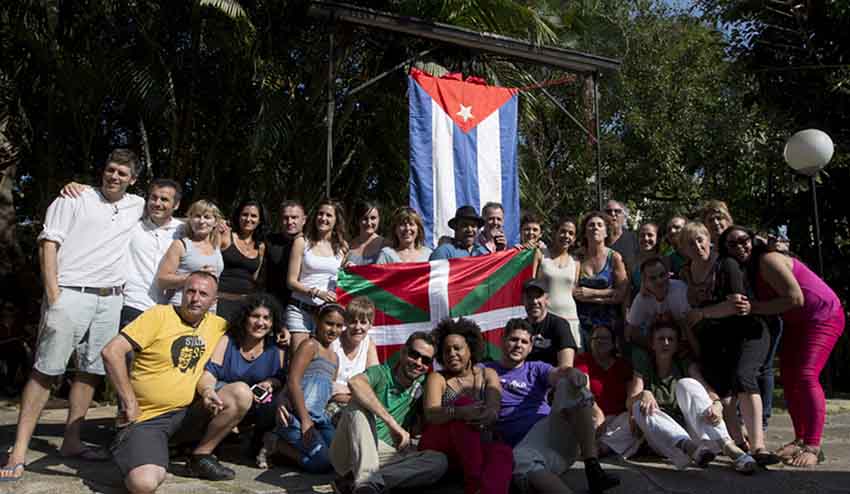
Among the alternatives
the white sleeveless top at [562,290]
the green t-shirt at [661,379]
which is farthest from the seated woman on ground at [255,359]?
the green t-shirt at [661,379]

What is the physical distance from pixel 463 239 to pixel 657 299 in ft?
5.54

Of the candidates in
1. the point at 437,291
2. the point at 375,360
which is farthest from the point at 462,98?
the point at 375,360

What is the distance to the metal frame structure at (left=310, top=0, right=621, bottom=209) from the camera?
7871 millimetres

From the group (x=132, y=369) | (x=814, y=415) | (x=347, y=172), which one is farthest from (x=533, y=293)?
(x=347, y=172)

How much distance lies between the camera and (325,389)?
16.3 feet

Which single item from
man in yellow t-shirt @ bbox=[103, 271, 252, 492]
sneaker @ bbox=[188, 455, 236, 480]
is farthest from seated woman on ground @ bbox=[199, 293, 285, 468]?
sneaker @ bbox=[188, 455, 236, 480]

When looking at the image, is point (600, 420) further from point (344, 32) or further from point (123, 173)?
point (344, 32)

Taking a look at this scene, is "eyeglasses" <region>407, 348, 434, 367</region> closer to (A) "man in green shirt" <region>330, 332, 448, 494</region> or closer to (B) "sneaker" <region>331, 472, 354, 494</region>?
(A) "man in green shirt" <region>330, 332, 448, 494</region>

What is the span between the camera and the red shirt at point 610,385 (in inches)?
207

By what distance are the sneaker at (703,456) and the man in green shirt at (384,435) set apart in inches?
59.0

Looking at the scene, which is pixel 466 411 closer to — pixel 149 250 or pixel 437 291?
pixel 437 291

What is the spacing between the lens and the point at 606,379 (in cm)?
528

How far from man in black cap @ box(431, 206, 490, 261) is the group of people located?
0.89 meters

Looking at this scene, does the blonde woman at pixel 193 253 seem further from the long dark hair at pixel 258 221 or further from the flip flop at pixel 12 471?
the flip flop at pixel 12 471
